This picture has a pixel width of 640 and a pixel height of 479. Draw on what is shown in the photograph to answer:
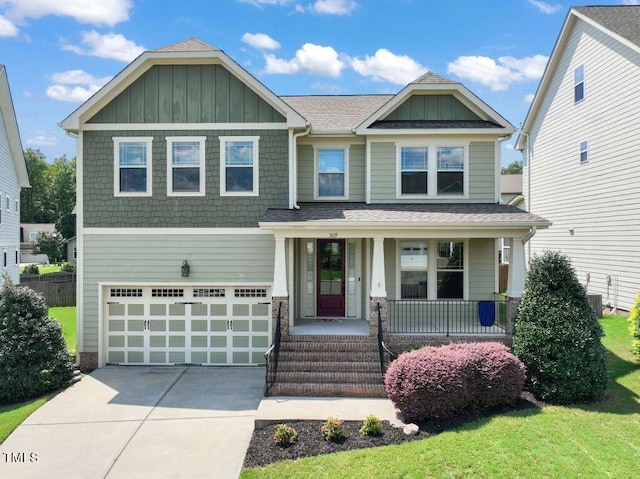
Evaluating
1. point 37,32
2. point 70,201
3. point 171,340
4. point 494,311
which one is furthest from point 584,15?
point 70,201

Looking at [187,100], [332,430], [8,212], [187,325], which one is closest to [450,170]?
[187,100]

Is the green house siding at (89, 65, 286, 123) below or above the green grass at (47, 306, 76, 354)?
above

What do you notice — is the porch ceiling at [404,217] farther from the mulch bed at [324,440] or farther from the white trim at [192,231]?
the mulch bed at [324,440]

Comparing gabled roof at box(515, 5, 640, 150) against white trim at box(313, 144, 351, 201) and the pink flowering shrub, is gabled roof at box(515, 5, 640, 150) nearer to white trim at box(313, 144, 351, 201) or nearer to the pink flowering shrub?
white trim at box(313, 144, 351, 201)

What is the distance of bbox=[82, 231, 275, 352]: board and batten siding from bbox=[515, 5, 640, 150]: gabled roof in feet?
42.9

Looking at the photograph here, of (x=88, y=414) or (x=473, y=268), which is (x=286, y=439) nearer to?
(x=88, y=414)

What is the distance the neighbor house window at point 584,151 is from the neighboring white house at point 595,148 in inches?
1.5

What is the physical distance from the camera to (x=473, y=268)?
1165 cm

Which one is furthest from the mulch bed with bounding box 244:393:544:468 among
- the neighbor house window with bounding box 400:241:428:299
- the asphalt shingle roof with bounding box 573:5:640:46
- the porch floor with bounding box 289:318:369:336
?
the asphalt shingle roof with bounding box 573:5:640:46

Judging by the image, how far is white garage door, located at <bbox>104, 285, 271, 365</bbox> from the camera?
11.0 meters

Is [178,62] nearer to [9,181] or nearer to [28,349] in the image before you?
[28,349]

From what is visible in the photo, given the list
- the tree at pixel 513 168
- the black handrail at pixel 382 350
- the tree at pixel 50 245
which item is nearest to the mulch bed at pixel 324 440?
the black handrail at pixel 382 350

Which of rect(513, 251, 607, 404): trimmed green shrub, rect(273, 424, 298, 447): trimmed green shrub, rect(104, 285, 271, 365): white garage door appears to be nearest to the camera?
rect(273, 424, 298, 447): trimmed green shrub

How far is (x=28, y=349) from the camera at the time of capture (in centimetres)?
916
